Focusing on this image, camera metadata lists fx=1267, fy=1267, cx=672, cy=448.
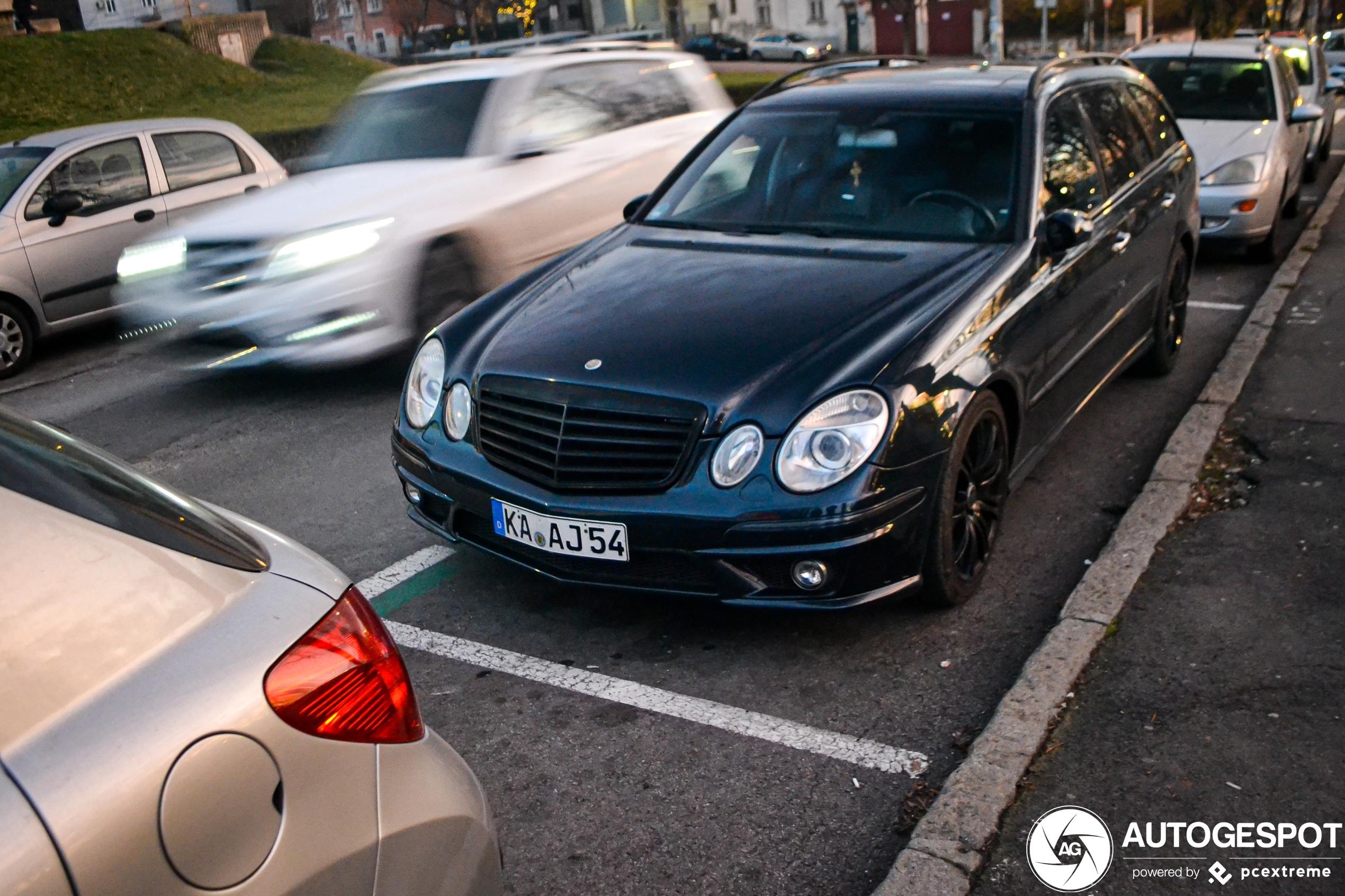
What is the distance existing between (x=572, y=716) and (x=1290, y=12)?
51600mm

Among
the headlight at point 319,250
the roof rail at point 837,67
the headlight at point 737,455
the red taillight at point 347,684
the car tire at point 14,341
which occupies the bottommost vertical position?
the car tire at point 14,341

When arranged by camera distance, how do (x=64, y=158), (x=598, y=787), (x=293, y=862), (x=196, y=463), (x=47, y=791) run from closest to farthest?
(x=47, y=791) → (x=293, y=862) → (x=598, y=787) → (x=196, y=463) → (x=64, y=158)

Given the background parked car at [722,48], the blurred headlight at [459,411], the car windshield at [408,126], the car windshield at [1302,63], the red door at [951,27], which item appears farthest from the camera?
the background parked car at [722,48]

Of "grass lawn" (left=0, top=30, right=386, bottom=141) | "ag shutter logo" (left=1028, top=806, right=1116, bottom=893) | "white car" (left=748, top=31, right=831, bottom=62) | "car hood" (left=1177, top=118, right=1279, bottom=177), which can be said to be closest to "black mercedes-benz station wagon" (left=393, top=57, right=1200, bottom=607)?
"ag shutter logo" (left=1028, top=806, right=1116, bottom=893)

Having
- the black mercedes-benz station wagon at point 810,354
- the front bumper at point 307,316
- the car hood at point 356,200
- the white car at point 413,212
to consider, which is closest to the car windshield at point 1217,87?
the white car at point 413,212

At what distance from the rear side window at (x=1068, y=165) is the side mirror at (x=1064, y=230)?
0.13 m

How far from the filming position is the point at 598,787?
11.0 feet

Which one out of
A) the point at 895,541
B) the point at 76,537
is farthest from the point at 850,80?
the point at 76,537

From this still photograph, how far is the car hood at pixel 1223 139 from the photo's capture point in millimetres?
9516

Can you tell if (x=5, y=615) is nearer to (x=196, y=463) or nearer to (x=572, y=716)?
(x=572, y=716)

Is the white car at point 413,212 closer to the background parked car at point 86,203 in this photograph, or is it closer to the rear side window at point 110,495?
the background parked car at point 86,203

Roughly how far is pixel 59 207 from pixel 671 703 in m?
7.15

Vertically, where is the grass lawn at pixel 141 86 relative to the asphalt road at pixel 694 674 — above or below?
above

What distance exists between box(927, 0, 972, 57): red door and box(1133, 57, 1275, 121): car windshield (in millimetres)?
50667
